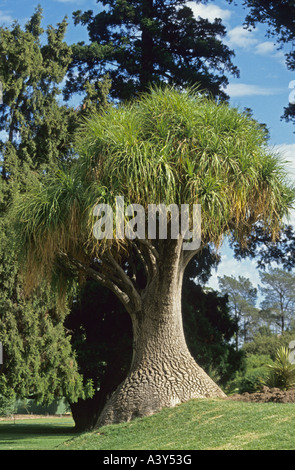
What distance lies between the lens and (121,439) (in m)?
9.94

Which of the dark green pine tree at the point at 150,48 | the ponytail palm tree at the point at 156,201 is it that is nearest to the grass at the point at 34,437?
the ponytail palm tree at the point at 156,201

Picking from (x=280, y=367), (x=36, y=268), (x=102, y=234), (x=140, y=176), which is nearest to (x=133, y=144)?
(x=140, y=176)

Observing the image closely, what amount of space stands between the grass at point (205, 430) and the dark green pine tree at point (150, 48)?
12451 millimetres

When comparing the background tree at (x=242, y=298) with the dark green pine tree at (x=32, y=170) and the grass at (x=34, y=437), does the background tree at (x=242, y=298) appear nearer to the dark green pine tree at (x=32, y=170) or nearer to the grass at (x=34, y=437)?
the grass at (x=34, y=437)

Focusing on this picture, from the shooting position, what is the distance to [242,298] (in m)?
56.1

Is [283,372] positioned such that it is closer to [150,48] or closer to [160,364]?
[160,364]

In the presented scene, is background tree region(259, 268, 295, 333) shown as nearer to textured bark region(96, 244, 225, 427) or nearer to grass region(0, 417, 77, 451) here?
grass region(0, 417, 77, 451)

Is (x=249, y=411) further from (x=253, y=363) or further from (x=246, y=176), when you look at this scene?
(x=253, y=363)

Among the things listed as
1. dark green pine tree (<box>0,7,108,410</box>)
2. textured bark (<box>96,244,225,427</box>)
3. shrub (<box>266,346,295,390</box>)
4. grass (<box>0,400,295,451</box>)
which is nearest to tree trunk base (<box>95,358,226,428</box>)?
textured bark (<box>96,244,225,427</box>)

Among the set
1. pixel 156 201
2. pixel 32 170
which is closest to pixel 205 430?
pixel 156 201

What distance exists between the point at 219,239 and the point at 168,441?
13.0 feet

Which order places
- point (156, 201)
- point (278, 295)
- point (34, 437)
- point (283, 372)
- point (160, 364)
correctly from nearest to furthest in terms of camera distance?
point (156, 201) → point (160, 364) → point (283, 372) → point (34, 437) → point (278, 295)

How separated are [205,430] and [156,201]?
168 inches

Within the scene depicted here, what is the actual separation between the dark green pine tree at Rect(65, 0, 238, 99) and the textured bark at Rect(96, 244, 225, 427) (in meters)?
9.72
